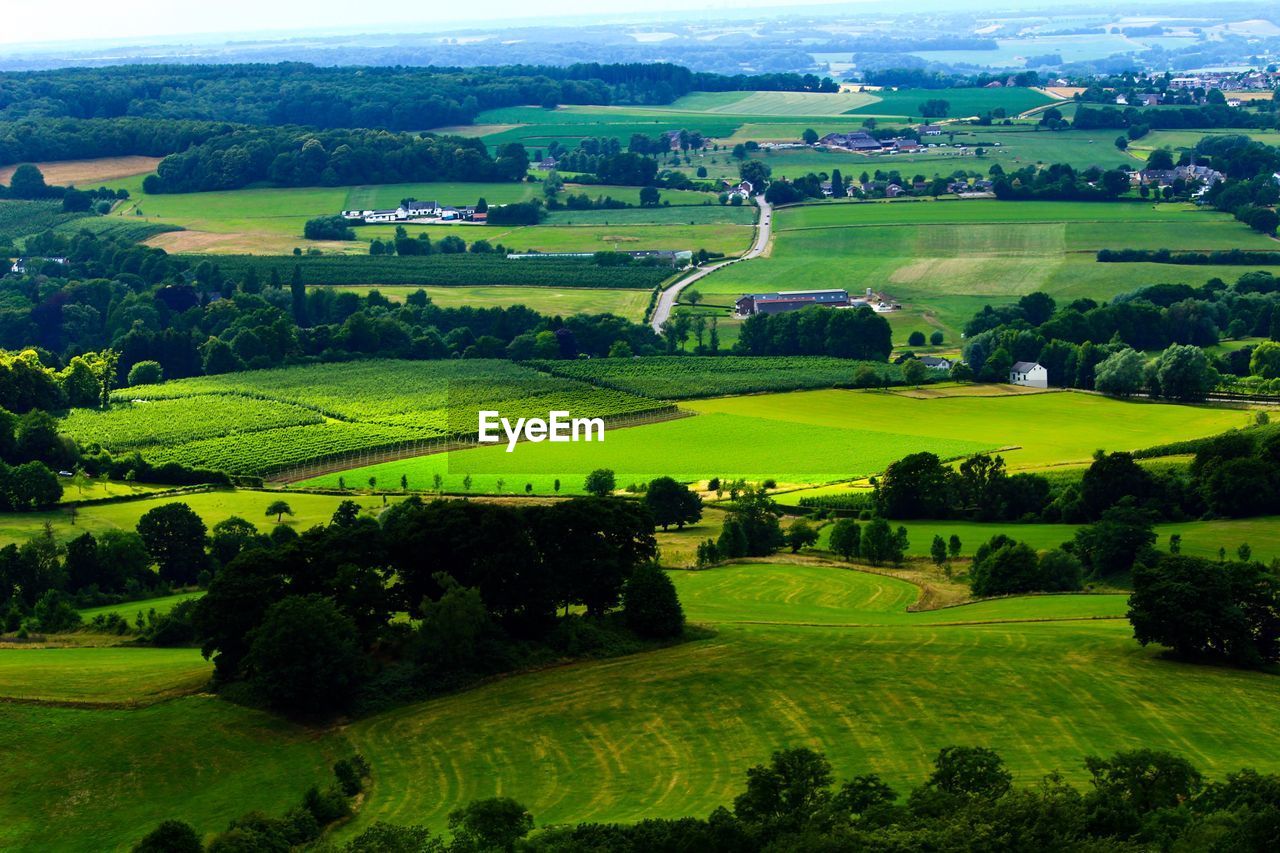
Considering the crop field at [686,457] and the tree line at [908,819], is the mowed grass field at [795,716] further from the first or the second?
the crop field at [686,457]

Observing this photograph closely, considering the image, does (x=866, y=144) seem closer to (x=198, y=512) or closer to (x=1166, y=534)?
(x=1166, y=534)

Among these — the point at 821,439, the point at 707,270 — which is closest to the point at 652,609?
the point at 821,439

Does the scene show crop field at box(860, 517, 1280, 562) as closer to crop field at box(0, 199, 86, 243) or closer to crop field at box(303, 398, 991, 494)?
crop field at box(303, 398, 991, 494)

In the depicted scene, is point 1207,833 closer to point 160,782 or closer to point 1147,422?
point 160,782

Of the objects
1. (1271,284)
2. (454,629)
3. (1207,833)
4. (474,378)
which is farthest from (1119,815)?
(1271,284)

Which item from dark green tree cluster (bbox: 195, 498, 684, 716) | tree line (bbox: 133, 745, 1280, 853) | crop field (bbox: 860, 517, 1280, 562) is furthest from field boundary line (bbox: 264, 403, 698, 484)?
tree line (bbox: 133, 745, 1280, 853)

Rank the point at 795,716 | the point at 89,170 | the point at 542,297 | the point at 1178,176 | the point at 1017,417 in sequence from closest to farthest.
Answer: the point at 795,716
the point at 1017,417
the point at 542,297
the point at 1178,176
the point at 89,170
